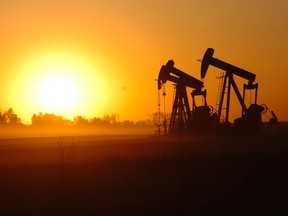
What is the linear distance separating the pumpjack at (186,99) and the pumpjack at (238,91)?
165cm

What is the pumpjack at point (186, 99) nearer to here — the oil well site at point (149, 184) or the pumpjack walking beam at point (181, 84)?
the pumpjack walking beam at point (181, 84)

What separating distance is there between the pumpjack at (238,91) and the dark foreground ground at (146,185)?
47.1ft

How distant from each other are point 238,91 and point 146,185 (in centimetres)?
2012

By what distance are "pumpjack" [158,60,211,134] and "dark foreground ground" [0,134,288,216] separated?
1547 centimetres

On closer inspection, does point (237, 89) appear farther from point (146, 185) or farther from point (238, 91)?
point (146, 185)

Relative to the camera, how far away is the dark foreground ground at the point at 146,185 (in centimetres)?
1250

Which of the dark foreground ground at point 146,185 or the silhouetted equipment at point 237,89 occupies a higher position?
the silhouetted equipment at point 237,89

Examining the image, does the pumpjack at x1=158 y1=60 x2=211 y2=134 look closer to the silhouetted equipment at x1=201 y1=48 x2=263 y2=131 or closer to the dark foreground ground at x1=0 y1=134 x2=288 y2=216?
the silhouetted equipment at x1=201 y1=48 x2=263 y2=131

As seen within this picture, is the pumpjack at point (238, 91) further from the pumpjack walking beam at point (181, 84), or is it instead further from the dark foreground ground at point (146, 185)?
the dark foreground ground at point (146, 185)

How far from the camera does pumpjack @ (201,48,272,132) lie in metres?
32.8

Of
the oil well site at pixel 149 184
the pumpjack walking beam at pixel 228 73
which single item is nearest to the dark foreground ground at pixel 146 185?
the oil well site at pixel 149 184

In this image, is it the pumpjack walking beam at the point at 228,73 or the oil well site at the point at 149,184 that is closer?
the oil well site at the point at 149,184

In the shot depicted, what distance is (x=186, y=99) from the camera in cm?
3606

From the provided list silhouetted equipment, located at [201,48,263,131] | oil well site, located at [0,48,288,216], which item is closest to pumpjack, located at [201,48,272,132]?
silhouetted equipment, located at [201,48,263,131]
